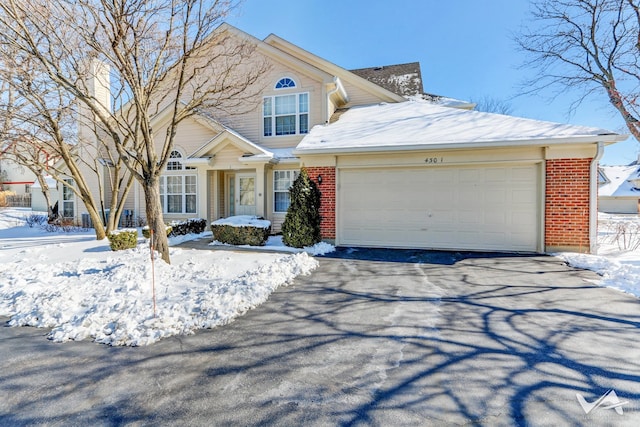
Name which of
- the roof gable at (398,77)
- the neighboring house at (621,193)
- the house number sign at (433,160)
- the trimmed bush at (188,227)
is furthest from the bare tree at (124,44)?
the neighboring house at (621,193)

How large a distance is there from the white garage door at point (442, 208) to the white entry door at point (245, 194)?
4563mm

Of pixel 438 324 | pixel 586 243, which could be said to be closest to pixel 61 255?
pixel 438 324

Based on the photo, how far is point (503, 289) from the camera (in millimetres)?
5543

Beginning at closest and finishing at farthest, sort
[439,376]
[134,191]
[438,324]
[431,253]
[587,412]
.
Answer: [587,412] < [439,376] < [438,324] < [431,253] < [134,191]

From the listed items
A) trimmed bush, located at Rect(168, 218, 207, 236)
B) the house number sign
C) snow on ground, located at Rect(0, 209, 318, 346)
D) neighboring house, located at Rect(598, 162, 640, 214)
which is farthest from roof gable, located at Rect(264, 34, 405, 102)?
neighboring house, located at Rect(598, 162, 640, 214)

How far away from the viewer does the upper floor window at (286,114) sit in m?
12.6

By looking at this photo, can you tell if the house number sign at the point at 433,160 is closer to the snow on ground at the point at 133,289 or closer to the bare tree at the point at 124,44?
the snow on ground at the point at 133,289

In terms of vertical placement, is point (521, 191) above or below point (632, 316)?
above

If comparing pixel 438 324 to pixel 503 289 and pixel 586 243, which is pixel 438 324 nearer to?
pixel 503 289

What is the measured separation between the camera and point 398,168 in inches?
370

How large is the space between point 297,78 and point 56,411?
41.2 feet

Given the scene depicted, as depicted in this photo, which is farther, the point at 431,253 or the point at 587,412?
the point at 431,253

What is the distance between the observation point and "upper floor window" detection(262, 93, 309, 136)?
12648 millimetres

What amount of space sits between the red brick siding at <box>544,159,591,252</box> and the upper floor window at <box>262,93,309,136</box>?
336 inches
